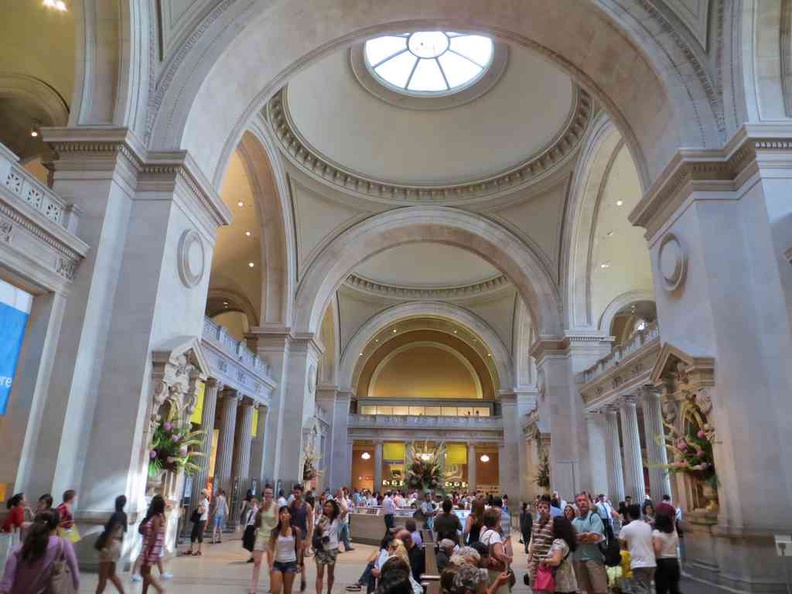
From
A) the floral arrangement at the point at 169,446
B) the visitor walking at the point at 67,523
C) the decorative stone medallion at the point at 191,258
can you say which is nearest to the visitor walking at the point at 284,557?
the visitor walking at the point at 67,523

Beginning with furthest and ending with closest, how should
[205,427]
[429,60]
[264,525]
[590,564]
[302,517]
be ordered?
[429,60] < [205,427] < [302,517] < [264,525] < [590,564]

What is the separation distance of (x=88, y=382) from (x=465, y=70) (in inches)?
608

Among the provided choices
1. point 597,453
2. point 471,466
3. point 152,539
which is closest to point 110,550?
point 152,539

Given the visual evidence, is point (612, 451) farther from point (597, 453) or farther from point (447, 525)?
point (447, 525)

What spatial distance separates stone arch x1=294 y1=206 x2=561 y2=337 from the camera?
59.8ft

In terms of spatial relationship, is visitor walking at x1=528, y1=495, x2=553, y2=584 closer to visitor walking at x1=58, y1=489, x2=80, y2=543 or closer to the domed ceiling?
visitor walking at x1=58, y1=489, x2=80, y2=543

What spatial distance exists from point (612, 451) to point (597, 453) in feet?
1.65

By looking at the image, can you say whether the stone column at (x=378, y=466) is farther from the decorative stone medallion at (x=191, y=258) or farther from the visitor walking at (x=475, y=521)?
the visitor walking at (x=475, y=521)

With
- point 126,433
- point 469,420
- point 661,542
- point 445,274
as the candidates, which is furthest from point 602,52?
point 469,420

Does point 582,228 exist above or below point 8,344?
above

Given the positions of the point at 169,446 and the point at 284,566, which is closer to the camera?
the point at 284,566

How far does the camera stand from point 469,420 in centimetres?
3167

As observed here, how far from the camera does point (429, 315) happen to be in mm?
29203

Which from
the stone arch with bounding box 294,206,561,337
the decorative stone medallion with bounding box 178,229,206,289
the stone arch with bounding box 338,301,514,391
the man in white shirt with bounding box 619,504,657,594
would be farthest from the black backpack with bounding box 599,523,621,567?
the stone arch with bounding box 338,301,514,391
